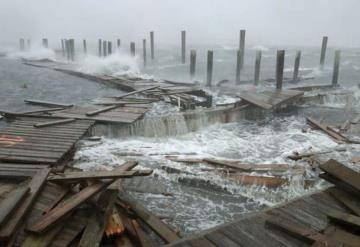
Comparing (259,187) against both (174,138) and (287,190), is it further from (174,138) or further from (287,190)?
(174,138)

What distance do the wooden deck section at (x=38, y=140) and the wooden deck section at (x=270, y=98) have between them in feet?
26.7

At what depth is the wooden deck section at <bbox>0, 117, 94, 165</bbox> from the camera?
929cm

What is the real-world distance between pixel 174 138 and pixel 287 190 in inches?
225

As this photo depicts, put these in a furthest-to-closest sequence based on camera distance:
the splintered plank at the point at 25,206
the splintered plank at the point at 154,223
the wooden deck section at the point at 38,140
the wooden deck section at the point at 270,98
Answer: the wooden deck section at the point at 270,98, the wooden deck section at the point at 38,140, the splintered plank at the point at 154,223, the splintered plank at the point at 25,206

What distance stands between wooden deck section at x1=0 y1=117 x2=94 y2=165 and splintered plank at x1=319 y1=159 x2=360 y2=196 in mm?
6232

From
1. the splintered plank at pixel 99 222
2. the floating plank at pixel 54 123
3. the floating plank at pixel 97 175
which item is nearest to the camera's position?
the splintered plank at pixel 99 222

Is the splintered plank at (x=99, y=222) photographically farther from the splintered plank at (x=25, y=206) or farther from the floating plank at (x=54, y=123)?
the floating plank at (x=54, y=123)

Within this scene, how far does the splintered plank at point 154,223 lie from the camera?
20.4ft

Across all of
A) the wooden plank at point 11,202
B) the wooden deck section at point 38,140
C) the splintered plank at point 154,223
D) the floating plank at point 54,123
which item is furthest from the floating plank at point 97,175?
the floating plank at point 54,123

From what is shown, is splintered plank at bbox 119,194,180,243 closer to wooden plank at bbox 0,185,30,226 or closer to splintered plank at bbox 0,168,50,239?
splintered plank at bbox 0,168,50,239

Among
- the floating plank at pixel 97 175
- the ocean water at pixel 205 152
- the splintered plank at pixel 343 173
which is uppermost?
the splintered plank at pixel 343 173

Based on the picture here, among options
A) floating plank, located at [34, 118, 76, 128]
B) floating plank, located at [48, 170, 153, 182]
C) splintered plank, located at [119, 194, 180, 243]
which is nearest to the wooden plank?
floating plank, located at [48, 170, 153, 182]

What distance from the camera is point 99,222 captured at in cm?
600

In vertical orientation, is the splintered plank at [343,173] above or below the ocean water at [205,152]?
above
